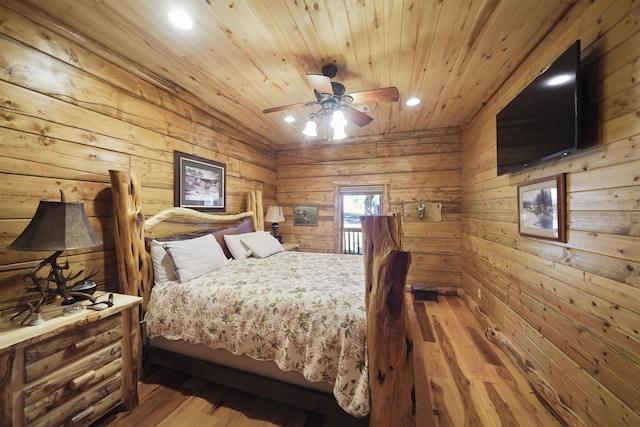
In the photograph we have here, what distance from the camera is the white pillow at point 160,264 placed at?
2.03m

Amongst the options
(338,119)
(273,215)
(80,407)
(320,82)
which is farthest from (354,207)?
(80,407)

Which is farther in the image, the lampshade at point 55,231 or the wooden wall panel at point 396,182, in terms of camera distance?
the wooden wall panel at point 396,182

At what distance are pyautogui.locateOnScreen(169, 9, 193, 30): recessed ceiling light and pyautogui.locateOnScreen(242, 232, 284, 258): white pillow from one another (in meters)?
2.14

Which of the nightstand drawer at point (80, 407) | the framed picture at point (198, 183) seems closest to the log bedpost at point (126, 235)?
the nightstand drawer at point (80, 407)

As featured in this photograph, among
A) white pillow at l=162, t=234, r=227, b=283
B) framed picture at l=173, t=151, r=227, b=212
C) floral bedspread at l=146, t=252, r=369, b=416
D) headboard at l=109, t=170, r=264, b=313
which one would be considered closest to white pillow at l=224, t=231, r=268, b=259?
white pillow at l=162, t=234, r=227, b=283

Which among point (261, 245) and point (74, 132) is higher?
point (74, 132)

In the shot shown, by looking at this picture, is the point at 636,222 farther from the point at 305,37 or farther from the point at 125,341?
the point at 125,341

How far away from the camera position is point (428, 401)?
1695 millimetres

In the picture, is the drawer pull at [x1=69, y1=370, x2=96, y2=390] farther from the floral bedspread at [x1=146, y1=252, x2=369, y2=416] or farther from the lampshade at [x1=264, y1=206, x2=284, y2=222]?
the lampshade at [x1=264, y1=206, x2=284, y2=222]

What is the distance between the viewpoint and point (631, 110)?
116 centimetres

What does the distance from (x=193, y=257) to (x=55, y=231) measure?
95 cm

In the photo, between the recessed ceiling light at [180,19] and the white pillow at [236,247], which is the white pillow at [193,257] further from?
the recessed ceiling light at [180,19]

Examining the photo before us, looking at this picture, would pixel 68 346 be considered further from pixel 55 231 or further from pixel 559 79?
pixel 559 79

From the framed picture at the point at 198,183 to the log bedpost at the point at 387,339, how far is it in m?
2.34
